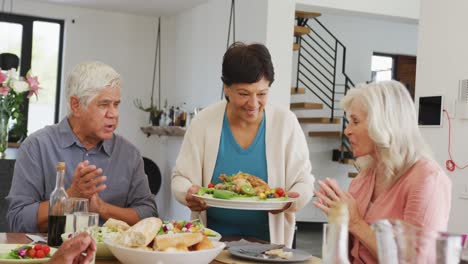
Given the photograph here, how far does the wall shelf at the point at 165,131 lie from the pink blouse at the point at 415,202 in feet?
16.2

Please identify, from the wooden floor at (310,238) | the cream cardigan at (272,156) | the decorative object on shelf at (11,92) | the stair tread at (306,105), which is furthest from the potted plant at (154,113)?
the cream cardigan at (272,156)

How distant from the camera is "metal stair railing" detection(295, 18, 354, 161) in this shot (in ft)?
29.1

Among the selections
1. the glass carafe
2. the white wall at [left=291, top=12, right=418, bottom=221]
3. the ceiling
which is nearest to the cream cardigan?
the glass carafe

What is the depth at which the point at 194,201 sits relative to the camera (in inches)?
88.8

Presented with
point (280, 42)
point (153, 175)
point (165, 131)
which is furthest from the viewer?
point (153, 175)

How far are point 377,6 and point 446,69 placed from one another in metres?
2.02

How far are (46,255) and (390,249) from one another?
1.12m

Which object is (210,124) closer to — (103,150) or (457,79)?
(103,150)

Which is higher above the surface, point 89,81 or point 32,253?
point 89,81

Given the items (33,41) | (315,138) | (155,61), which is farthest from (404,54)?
(33,41)

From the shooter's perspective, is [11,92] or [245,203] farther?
[11,92]

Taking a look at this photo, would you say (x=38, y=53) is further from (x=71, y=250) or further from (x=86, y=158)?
(x=71, y=250)

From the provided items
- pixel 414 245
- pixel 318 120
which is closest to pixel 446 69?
pixel 414 245

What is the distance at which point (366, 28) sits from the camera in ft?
30.6
